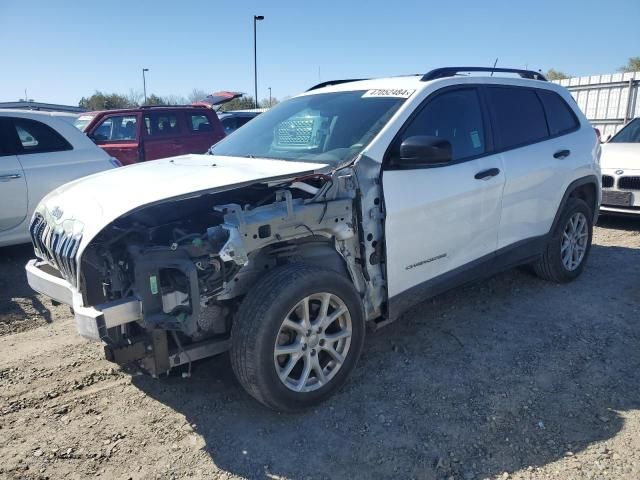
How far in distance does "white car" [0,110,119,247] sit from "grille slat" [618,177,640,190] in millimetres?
6886

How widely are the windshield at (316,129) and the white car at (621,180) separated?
500 cm

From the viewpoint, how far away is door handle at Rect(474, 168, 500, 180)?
380 cm

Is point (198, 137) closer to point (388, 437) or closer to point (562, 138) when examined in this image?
point (562, 138)

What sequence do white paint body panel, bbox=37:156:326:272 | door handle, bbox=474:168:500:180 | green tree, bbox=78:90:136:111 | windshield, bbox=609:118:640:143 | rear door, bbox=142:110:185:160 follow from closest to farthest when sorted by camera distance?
white paint body panel, bbox=37:156:326:272, door handle, bbox=474:168:500:180, windshield, bbox=609:118:640:143, rear door, bbox=142:110:185:160, green tree, bbox=78:90:136:111

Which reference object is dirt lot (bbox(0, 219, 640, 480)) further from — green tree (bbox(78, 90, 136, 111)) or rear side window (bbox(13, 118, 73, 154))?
green tree (bbox(78, 90, 136, 111))

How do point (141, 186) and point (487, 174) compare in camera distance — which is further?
point (487, 174)

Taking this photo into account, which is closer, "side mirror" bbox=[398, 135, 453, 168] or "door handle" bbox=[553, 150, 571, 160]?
"side mirror" bbox=[398, 135, 453, 168]

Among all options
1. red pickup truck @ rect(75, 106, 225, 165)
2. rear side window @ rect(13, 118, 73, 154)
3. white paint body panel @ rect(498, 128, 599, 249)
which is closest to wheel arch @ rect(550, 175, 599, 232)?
white paint body panel @ rect(498, 128, 599, 249)

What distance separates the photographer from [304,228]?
9.62ft

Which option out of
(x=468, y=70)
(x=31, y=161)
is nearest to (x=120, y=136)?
(x=31, y=161)

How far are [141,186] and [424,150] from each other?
5.50ft

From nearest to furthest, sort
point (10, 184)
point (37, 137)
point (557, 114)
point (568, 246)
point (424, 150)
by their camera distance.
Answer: point (424, 150), point (557, 114), point (568, 246), point (10, 184), point (37, 137)

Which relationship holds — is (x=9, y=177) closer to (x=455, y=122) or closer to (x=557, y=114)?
(x=455, y=122)

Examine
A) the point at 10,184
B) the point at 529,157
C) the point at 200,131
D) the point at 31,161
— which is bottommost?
the point at 10,184
